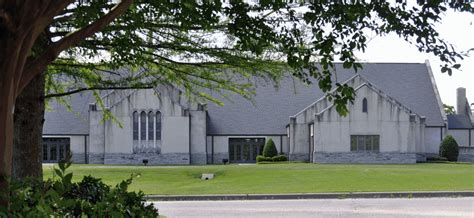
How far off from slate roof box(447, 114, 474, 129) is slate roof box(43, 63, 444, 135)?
2733 mm

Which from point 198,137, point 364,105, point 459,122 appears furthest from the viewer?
point 459,122

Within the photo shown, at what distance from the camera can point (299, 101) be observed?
5225 centimetres

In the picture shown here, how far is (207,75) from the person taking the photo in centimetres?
1184

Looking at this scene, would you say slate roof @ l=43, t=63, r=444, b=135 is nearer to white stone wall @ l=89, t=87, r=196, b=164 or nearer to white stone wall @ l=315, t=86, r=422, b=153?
white stone wall @ l=89, t=87, r=196, b=164

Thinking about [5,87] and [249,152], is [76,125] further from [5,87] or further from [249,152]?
Answer: [5,87]

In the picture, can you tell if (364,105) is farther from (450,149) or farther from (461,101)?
(461,101)

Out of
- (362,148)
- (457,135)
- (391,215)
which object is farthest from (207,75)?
(457,135)

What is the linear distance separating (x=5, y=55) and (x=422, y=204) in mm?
14770

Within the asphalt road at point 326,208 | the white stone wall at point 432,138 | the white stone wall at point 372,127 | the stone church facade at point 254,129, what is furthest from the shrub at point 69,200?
the white stone wall at point 432,138

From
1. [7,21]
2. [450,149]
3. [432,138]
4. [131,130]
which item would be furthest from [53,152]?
[7,21]

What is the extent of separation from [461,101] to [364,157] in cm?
1548

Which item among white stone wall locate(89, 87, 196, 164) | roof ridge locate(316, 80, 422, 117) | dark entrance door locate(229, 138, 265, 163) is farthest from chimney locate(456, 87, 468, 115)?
white stone wall locate(89, 87, 196, 164)

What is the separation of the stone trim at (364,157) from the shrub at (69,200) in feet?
136

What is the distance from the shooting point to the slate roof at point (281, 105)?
50.2 m
